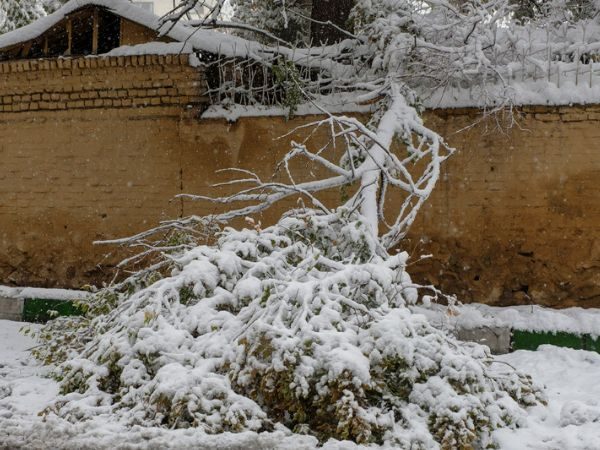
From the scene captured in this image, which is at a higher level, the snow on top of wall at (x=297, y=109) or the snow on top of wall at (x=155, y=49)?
the snow on top of wall at (x=155, y=49)

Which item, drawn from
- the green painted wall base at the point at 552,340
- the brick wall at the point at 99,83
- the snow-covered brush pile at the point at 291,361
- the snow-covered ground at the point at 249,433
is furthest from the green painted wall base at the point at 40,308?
the green painted wall base at the point at 552,340

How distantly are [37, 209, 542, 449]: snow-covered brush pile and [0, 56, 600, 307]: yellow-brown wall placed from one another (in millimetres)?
2057

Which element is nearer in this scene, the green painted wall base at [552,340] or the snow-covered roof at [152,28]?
the green painted wall base at [552,340]

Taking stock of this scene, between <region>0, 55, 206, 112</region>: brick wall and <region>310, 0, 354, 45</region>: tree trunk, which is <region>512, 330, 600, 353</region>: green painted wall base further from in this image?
<region>310, 0, 354, 45</region>: tree trunk

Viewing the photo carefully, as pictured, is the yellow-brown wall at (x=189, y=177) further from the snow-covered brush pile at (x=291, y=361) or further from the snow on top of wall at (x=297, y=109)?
the snow-covered brush pile at (x=291, y=361)

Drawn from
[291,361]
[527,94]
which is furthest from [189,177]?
[291,361]

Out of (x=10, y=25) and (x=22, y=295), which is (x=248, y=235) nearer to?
(x=22, y=295)

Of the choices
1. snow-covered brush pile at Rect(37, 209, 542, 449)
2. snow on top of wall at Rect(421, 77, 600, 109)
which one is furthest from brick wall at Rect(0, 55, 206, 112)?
snow-covered brush pile at Rect(37, 209, 542, 449)

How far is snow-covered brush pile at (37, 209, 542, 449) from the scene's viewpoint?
4238 mm

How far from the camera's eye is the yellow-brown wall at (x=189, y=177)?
704 cm

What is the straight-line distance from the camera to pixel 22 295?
8.29 meters

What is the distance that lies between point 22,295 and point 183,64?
3080mm

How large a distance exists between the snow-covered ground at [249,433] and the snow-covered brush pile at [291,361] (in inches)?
4.5

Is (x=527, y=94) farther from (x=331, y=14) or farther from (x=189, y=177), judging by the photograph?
(x=189, y=177)
